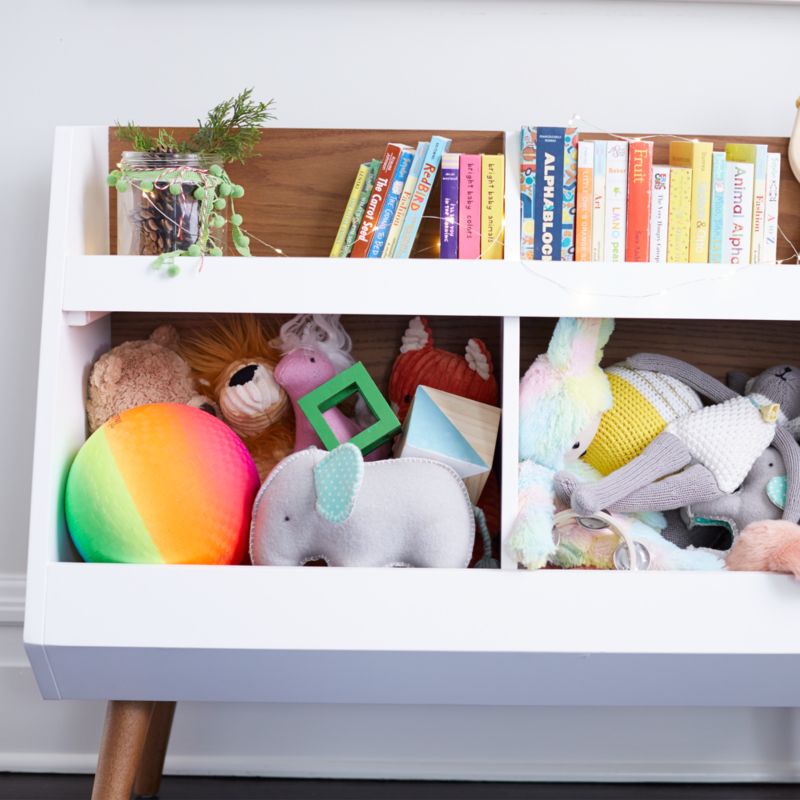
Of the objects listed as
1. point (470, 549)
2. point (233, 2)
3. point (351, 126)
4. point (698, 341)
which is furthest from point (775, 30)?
point (470, 549)

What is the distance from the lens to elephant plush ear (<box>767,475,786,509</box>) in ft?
3.52

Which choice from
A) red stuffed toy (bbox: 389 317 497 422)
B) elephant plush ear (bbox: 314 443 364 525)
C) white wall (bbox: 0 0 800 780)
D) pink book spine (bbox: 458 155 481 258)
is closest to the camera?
A: elephant plush ear (bbox: 314 443 364 525)

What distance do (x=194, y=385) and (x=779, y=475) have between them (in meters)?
0.80

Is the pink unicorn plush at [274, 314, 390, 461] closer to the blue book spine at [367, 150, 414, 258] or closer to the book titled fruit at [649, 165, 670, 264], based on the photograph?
the blue book spine at [367, 150, 414, 258]

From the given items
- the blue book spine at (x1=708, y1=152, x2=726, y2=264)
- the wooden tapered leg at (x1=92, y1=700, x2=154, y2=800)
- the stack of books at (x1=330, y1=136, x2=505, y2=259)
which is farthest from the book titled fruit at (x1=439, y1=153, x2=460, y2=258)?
the wooden tapered leg at (x1=92, y1=700, x2=154, y2=800)

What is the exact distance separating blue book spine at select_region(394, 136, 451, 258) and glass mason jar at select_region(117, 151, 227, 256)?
0.24 m

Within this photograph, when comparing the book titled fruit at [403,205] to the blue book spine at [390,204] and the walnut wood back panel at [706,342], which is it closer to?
the blue book spine at [390,204]

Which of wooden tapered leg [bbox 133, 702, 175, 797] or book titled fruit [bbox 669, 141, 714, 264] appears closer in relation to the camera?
book titled fruit [bbox 669, 141, 714, 264]

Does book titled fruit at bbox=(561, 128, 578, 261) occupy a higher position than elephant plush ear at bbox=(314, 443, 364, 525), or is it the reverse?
book titled fruit at bbox=(561, 128, 578, 261)

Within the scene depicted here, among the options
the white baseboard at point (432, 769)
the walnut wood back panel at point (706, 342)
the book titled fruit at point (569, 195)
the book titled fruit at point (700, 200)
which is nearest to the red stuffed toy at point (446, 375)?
the walnut wood back panel at point (706, 342)

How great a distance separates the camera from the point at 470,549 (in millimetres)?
1021

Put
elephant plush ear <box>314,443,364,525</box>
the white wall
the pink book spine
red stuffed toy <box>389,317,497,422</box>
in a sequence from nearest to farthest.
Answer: elephant plush ear <box>314,443,364,525</box> → the pink book spine → red stuffed toy <box>389,317,497,422</box> → the white wall

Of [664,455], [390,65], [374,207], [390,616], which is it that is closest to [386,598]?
[390,616]

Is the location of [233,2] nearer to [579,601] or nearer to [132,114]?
[132,114]
